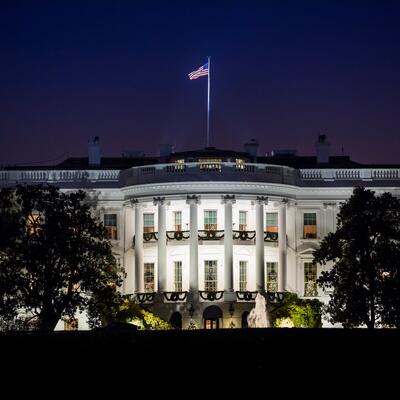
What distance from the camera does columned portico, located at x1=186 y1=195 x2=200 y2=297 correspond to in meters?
73.2

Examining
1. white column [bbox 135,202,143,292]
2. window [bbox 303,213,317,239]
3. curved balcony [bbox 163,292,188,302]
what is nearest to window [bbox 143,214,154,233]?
white column [bbox 135,202,143,292]

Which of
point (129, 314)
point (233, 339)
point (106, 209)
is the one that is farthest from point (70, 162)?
point (233, 339)

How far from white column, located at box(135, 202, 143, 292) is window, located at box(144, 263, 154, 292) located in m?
1.05

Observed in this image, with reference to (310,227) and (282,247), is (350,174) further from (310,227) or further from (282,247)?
(282,247)

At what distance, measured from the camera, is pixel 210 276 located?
247 ft

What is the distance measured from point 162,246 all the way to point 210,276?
141 inches

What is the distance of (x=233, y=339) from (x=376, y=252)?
101ft

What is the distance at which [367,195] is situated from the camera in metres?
65.2

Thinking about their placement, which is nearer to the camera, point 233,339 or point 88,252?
point 233,339

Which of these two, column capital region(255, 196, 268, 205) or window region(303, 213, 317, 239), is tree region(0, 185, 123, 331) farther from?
window region(303, 213, 317, 239)

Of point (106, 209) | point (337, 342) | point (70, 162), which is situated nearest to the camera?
point (337, 342)

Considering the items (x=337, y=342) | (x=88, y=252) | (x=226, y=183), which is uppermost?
(x=226, y=183)

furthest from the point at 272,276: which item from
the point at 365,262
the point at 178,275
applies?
the point at 365,262

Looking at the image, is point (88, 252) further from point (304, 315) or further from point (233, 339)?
point (233, 339)
